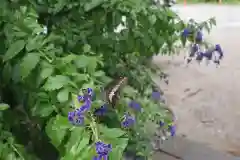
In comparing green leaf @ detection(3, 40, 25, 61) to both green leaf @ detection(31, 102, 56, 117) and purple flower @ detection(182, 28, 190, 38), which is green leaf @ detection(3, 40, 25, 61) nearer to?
green leaf @ detection(31, 102, 56, 117)

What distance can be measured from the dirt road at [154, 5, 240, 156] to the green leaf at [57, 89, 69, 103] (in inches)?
81.9

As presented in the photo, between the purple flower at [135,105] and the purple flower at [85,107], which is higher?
the purple flower at [85,107]

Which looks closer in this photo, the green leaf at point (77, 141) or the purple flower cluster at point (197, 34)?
the green leaf at point (77, 141)

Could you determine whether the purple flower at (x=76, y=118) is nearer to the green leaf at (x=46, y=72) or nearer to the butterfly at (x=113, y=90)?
the green leaf at (x=46, y=72)

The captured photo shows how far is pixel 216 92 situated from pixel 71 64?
3.01 meters

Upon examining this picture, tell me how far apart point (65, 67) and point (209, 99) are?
2.84 m

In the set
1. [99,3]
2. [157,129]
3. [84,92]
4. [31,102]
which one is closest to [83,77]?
[84,92]

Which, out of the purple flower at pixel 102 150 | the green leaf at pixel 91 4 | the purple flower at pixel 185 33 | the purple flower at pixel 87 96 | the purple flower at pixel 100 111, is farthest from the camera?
the purple flower at pixel 185 33

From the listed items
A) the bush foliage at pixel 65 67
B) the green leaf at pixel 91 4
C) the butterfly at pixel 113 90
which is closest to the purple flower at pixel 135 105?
the bush foliage at pixel 65 67

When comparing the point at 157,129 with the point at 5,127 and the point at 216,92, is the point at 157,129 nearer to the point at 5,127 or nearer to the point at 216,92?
the point at 5,127

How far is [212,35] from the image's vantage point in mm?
5820

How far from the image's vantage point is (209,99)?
150 inches

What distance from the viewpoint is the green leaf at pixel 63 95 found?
99 cm

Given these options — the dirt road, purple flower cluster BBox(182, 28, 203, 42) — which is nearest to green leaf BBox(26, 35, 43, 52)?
purple flower cluster BBox(182, 28, 203, 42)
